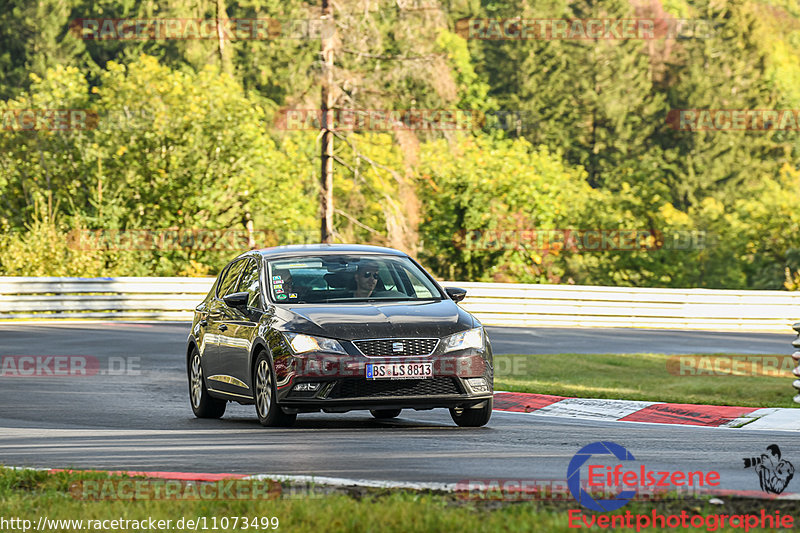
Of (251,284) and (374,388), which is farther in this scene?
(251,284)

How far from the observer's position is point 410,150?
3709 centimetres

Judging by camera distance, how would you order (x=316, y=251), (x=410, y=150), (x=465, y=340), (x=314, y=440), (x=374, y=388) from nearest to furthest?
1. (x=314, y=440)
2. (x=374, y=388)
3. (x=465, y=340)
4. (x=316, y=251)
5. (x=410, y=150)

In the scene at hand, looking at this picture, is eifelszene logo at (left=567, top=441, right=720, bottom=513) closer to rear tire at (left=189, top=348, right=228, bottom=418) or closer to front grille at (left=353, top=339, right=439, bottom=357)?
front grille at (left=353, top=339, right=439, bottom=357)

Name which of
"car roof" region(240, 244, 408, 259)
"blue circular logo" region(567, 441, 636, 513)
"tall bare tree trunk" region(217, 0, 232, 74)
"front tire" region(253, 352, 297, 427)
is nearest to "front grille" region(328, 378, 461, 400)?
"front tire" region(253, 352, 297, 427)

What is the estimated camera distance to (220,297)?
13.4 m

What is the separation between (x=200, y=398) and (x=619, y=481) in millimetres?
6201

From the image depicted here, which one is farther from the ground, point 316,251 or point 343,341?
point 316,251

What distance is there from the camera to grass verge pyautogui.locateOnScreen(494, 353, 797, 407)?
52.7 feet

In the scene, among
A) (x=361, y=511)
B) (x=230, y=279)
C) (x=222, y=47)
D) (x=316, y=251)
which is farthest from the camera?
(x=222, y=47)

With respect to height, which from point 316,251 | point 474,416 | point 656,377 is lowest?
point 656,377

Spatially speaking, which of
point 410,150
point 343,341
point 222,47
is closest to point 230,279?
point 343,341

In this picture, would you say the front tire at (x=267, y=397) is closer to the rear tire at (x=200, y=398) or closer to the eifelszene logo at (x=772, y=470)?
the rear tire at (x=200, y=398)

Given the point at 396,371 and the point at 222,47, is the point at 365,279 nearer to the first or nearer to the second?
the point at 396,371

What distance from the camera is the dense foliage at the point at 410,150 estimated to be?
37.7 m
